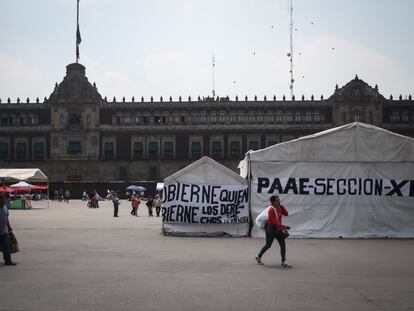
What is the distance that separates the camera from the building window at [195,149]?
71562 mm

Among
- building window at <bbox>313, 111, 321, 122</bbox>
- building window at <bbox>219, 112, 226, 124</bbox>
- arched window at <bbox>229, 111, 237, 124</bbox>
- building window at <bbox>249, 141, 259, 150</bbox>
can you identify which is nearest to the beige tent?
building window at <bbox>219, 112, 226, 124</bbox>

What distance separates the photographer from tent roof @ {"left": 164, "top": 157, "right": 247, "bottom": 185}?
19.4 meters

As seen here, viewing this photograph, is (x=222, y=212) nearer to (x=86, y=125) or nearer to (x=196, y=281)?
(x=196, y=281)

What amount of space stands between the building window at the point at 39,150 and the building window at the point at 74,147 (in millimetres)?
3645

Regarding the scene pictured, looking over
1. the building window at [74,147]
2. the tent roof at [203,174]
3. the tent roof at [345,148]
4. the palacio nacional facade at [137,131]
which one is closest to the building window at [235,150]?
the palacio nacional facade at [137,131]

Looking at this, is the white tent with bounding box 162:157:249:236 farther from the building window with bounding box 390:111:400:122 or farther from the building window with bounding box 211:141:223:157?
the building window with bounding box 390:111:400:122

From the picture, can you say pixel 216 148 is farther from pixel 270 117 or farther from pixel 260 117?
pixel 270 117

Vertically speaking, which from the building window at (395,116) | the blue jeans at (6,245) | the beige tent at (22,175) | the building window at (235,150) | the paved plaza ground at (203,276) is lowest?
the paved plaza ground at (203,276)

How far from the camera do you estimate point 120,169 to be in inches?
2800

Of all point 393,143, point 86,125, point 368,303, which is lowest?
point 368,303

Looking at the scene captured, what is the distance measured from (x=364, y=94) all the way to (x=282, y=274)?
203ft

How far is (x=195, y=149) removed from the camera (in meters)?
71.7

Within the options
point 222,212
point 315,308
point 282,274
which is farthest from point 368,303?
point 222,212

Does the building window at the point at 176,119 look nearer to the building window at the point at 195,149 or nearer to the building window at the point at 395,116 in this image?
the building window at the point at 195,149
